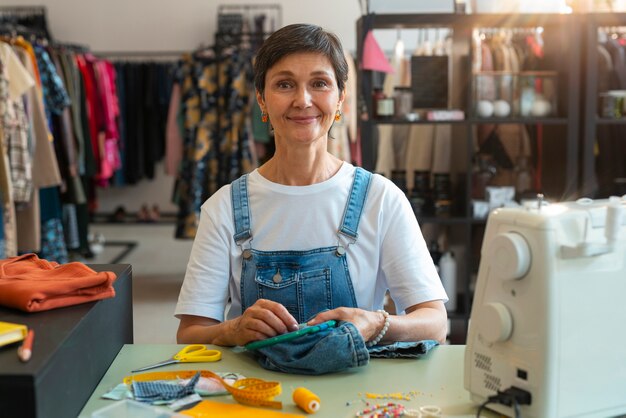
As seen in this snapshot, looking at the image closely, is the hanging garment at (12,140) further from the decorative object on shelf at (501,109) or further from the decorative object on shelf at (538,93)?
the decorative object on shelf at (538,93)

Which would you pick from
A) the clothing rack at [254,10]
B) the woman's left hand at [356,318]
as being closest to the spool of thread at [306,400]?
the woman's left hand at [356,318]

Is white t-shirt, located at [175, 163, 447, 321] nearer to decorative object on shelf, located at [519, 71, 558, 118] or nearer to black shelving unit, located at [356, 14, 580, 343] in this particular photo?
black shelving unit, located at [356, 14, 580, 343]

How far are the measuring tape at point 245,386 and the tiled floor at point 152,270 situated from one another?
2743 mm

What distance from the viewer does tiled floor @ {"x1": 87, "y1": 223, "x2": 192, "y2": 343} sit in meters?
4.35

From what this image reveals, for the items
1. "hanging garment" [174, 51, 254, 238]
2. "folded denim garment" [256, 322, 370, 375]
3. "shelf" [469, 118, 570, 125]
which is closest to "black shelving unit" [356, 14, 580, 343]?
"shelf" [469, 118, 570, 125]

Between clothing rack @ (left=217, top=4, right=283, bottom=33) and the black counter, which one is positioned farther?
clothing rack @ (left=217, top=4, right=283, bottom=33)

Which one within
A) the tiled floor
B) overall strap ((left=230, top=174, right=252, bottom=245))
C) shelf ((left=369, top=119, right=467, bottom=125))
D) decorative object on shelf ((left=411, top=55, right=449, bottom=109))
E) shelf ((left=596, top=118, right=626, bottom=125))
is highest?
decorative object on shelf ((left=411, top=55, right=449, bottom=109))

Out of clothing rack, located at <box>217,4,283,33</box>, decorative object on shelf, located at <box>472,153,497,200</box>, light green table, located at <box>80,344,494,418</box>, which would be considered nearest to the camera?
Answer: light green table, located at <box>80,344,494,418</box>

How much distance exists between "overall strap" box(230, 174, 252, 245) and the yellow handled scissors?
33 cm

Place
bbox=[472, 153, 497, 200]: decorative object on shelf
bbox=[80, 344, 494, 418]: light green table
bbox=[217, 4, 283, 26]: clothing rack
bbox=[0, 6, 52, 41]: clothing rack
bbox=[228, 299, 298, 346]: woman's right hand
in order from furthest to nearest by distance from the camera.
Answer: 1. bbox=[217, 4, 283, 26]: clothing rack
2. bbox=[0, 6, 52, 41]: clothing rack
3. bbox=[472, 153, 497, 200]: decorative object on shelf
4. bbox=[228, 299, 298, 346]: woman's right hand
5. bbox=[80, 344, 494, 418]: light green table

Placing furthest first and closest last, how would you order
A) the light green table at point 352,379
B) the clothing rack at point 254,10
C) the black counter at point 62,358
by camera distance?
the clothing rack at point 254,10
the light green table at point 352,379
the black counter at point 62,358

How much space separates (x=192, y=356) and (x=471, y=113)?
2547mm

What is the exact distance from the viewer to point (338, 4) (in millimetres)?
7668

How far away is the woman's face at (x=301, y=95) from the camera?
171 cm
